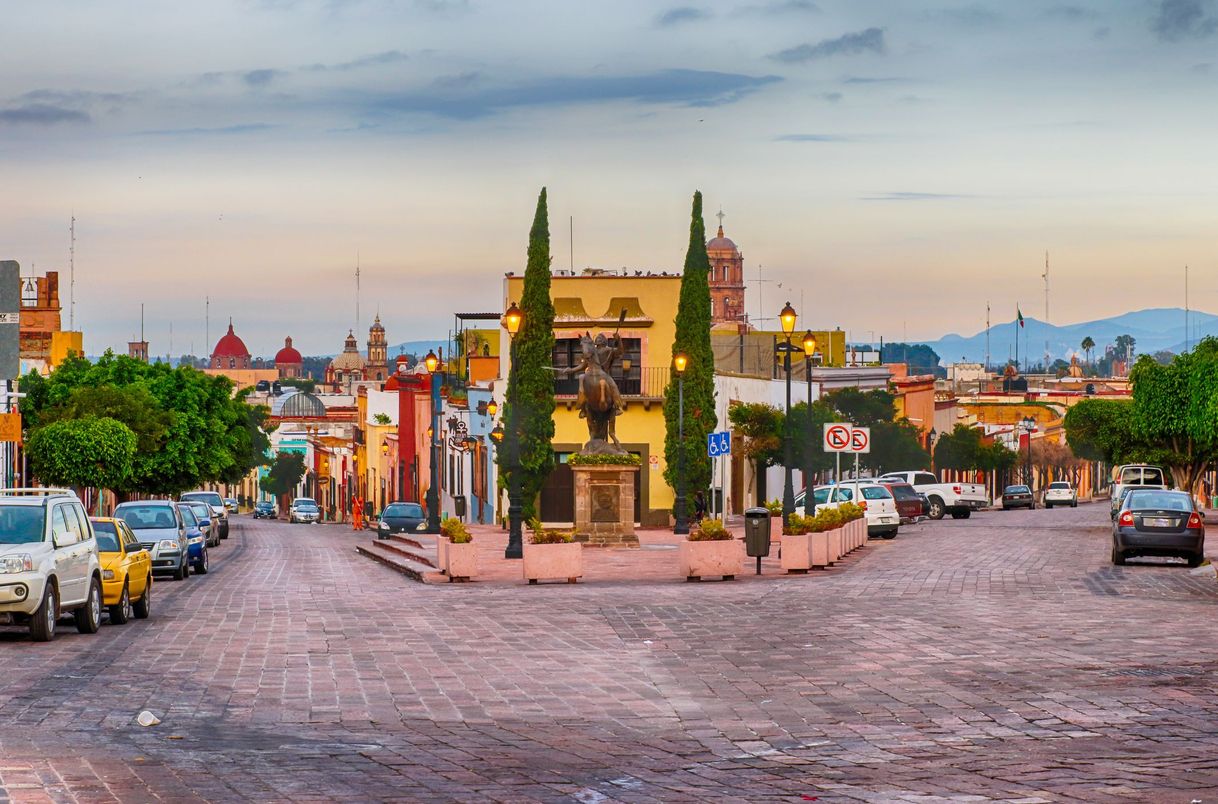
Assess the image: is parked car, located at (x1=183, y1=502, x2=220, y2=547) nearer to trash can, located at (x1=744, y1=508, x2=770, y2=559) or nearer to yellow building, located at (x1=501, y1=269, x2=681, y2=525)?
yellow building, located at (x1=501, y1=269, x2=681, y2=525)

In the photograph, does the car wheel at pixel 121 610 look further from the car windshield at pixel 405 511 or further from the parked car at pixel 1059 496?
the parked car at pixel 1059 496

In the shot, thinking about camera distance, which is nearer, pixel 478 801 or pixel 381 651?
pixel 478 801

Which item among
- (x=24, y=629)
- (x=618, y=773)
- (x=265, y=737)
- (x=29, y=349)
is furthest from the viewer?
(x=29, y=349)

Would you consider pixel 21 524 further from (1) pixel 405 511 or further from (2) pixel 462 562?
(1) pixel 405 511

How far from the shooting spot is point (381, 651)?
60.5 ft

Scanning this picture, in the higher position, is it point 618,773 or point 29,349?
point 29,349

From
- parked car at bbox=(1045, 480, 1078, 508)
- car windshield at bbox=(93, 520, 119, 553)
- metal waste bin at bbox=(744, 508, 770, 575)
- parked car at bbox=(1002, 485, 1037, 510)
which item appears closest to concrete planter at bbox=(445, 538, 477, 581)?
metal waste bin at bbox=(744, 508, 770, 575)

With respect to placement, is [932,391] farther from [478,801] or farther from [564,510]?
[478,801]

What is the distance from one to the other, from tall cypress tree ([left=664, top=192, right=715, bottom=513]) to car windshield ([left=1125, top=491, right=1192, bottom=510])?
87.2 feet

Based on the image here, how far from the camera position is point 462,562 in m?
31.2

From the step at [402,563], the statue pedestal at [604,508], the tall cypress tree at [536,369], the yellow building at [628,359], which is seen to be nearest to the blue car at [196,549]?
the step at [402,563]

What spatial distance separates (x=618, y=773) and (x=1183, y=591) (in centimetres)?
1746

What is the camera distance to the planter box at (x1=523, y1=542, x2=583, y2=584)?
2948 cm

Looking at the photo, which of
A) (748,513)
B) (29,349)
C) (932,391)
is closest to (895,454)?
(932,391)
